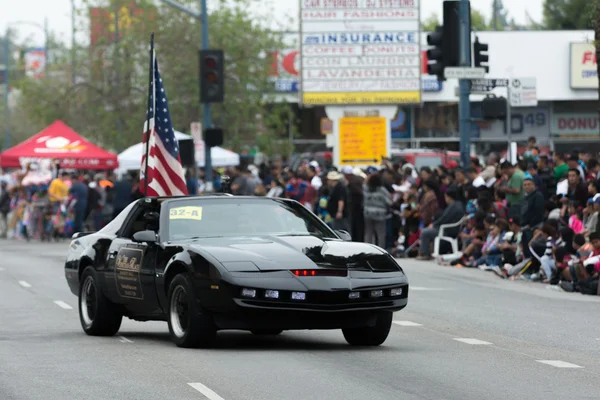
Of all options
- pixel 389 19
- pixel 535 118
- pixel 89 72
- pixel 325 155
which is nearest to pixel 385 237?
pixel 389 19

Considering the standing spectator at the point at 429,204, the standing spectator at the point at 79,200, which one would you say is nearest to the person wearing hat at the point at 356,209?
the standing spectator at the point at 429,204

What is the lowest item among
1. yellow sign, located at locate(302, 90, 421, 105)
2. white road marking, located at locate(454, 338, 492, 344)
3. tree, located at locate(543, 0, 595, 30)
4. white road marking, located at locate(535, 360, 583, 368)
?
white road marking, located at locate(454, 338, 492, 344)

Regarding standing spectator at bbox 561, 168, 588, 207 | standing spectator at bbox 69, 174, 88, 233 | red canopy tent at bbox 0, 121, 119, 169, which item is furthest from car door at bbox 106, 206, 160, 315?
red canopy tent at bbox 0, 121, 119, 169

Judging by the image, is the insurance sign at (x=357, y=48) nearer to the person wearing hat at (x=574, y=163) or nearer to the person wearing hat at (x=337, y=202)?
the person wearing hat at (x=337, y=202)

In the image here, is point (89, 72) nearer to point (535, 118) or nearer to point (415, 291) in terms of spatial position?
point (535, 118)

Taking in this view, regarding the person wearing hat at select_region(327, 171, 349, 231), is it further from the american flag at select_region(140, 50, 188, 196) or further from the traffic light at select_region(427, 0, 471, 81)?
the american flag at select_region(140, 50, 188, 196)

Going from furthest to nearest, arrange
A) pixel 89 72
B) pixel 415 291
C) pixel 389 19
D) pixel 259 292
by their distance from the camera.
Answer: pixel 89 72
pixel 389 19
pixel 415 291
pixel 259 292

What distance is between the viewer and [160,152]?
20172 millimetres

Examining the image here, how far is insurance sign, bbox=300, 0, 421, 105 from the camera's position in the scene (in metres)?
42.1

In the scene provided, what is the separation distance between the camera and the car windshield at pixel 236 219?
1309cm

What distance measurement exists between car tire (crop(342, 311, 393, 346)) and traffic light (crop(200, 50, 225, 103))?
785 inches

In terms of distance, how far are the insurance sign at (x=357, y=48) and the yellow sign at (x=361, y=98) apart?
0.09 feet

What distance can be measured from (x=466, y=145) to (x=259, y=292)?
18.2 meters

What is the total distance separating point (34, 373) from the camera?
36.3 ft
